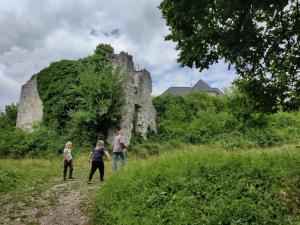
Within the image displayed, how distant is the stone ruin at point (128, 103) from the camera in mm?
23984

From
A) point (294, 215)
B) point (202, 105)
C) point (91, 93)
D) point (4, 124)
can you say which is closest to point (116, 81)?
point (91, 93)

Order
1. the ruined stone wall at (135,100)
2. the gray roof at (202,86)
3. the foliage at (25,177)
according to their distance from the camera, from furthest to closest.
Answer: the gray roof at (202,86) → the ruined stone wall at (135,100) → the foliage at (25,177)

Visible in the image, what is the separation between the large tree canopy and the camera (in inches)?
279

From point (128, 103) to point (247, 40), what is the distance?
1734cm

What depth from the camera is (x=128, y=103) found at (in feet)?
79.4

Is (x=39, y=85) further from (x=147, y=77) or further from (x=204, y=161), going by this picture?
(x=204, y=161)

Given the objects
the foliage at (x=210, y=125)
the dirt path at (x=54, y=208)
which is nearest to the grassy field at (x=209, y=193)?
the dirt path at (x=54, y=208)

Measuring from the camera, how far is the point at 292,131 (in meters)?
26.5

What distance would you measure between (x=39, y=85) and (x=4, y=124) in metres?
6.05

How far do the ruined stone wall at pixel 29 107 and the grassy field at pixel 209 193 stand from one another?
723 inches

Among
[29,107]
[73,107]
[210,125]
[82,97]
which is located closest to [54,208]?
[82,97]

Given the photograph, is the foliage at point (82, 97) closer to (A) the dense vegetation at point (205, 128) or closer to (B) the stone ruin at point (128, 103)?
(B) the stone ruin at point (128, 103)

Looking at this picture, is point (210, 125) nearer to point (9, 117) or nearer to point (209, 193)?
point (9, 117)

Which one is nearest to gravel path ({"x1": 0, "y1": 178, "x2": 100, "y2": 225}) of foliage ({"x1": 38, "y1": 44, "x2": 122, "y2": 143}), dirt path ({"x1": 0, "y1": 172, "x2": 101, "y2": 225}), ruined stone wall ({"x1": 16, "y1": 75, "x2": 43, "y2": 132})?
dirt path ({"x1": 0, "y1": 172, "x2": 101, "y2": 225})
